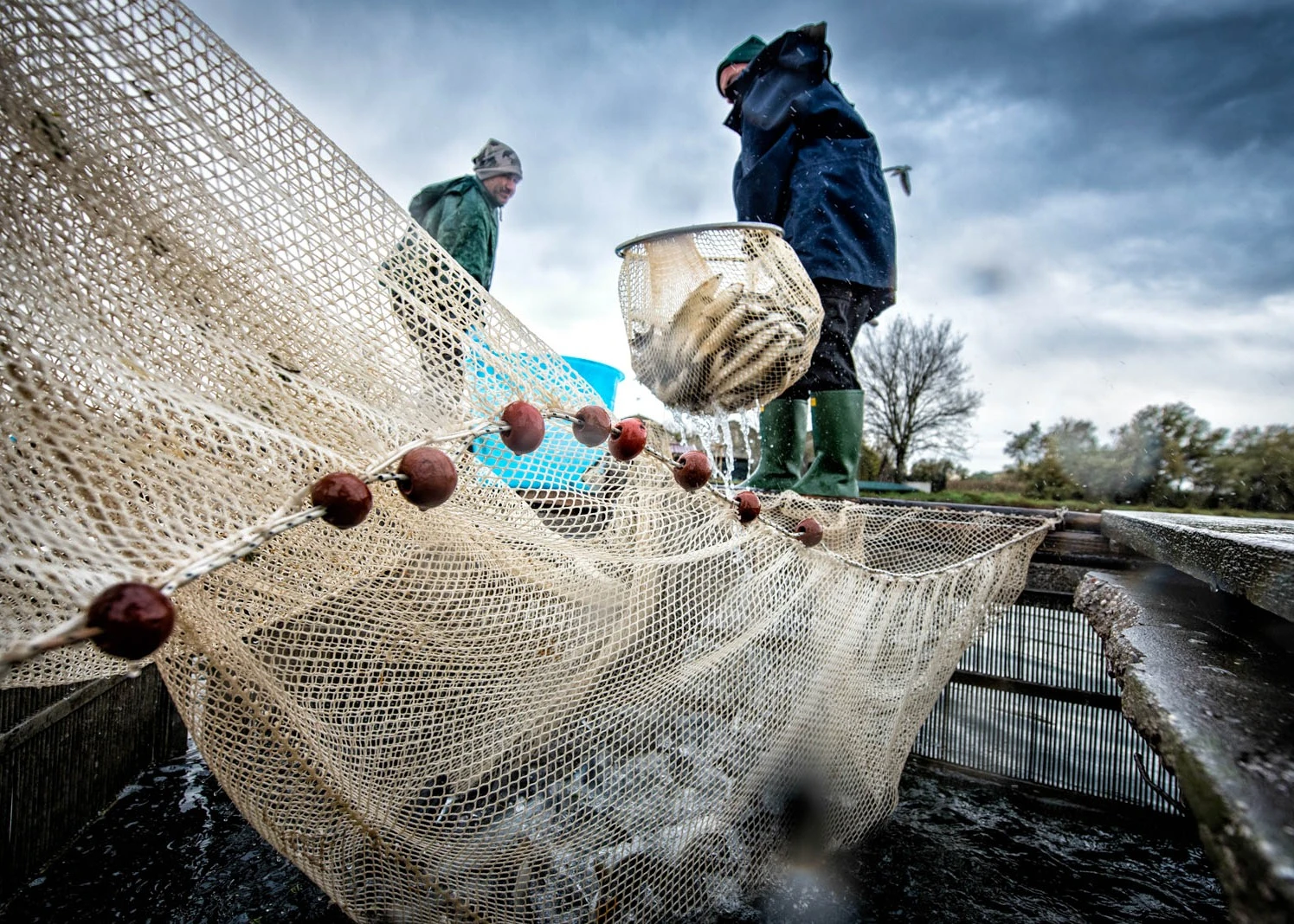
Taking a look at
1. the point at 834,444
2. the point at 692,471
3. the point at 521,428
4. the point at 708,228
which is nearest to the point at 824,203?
the point at 708,228

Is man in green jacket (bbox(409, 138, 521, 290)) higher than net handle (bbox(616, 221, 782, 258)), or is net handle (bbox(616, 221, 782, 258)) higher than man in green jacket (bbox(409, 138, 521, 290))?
man in green jacket (bbox(409, 138, 521, 290))

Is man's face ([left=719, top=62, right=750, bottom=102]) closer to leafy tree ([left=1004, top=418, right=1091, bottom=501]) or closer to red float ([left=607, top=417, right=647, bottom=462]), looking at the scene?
red float ([left=607, top=417, right=647, bottom=462])

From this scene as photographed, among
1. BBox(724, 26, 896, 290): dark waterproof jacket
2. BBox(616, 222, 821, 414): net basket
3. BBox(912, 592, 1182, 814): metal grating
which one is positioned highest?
BBox(724, 26, 896, 290): dark waterproof jacket

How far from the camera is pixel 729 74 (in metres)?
3.28

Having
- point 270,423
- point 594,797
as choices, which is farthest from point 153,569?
point 594,797

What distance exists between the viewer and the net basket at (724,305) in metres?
2.11

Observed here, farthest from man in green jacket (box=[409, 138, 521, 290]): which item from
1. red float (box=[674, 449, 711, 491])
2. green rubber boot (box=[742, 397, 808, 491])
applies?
red float (box=[674, 449, 711, 491])

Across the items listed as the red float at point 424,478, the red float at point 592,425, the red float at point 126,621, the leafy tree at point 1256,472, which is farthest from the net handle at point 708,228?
the leafy tree at point 1256,472

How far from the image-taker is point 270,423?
0.81 metres

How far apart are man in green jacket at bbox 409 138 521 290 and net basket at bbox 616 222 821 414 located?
155 cm

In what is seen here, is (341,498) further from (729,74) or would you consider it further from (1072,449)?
(1072,449)

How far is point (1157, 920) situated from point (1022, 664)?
1044 mm

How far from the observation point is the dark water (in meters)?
1.70

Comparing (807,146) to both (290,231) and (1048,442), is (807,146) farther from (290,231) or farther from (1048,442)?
(1048,442)
